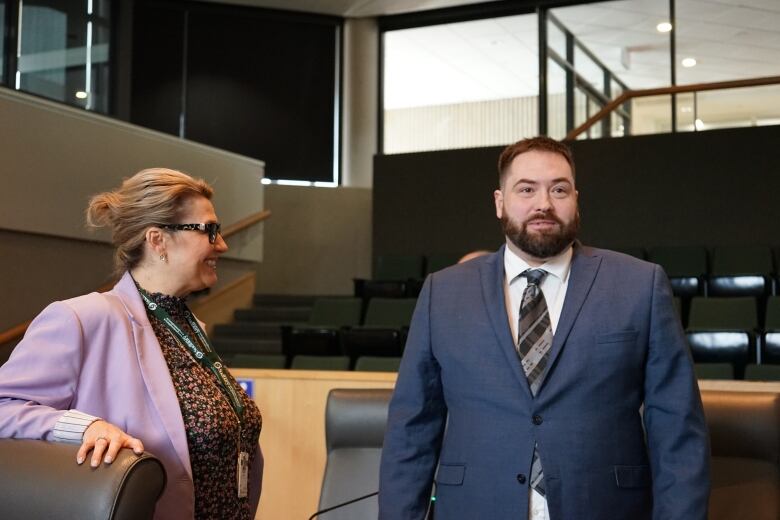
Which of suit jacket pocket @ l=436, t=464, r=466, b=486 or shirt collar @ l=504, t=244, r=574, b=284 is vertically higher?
shirt collar @ l=504, t=244, r=574, b=284

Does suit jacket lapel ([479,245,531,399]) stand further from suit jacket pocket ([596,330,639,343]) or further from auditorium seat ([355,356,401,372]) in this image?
auditorium seat ([355,356,401,372])

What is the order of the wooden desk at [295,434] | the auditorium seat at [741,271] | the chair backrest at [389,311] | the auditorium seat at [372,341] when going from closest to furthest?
1. the wooden desk at [295,434]
2. the auditorium seat at [372,341]
3. the auditorium seat at [741,271]
4. the chair backrest at [389,311]

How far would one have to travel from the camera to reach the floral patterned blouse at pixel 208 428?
1.99 meters

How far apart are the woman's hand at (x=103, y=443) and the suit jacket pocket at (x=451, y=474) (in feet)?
2.31

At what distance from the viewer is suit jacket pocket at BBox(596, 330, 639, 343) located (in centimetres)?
201

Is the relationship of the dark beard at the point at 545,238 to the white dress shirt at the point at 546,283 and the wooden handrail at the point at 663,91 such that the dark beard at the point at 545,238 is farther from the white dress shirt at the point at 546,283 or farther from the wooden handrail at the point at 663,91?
the wooden handrail at the point at 663,91

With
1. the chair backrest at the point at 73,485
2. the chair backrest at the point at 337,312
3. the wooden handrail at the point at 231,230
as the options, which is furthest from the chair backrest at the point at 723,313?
the chair backrest at the point at 73,485

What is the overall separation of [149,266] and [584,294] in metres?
0.98

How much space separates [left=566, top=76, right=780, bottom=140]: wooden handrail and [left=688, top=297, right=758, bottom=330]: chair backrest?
249 centimetres

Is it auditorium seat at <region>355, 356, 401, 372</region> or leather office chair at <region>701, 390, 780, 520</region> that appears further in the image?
auditorium seat at <region>355, 356, 401, 372</region>

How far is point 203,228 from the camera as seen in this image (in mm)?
2207

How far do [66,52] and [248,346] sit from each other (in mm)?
3102

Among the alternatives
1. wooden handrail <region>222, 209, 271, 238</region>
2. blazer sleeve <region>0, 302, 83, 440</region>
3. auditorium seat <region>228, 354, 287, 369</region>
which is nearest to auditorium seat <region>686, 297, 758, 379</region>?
Answer: auditorium seat <region>228, 354, 287, 369</region>

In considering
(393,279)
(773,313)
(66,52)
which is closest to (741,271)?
(773,313)
